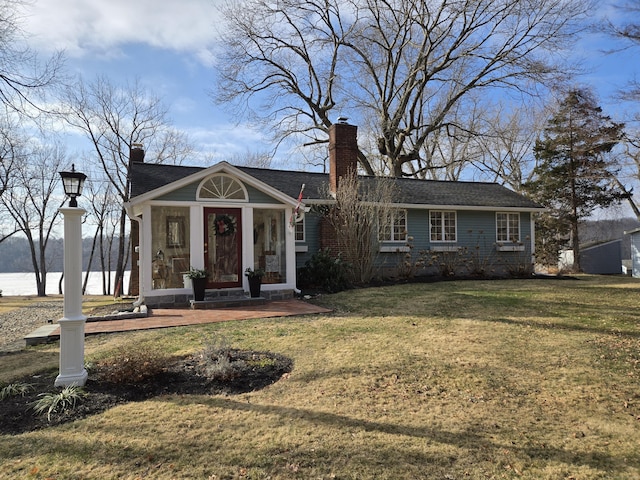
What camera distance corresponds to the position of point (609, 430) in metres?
3.20

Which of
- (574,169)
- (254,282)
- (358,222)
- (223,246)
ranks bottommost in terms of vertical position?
(254,282)

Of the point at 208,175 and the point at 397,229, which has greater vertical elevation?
the point at 208,175

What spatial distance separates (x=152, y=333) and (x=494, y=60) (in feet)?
67.0

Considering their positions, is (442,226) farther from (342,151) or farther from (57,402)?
(57,402)

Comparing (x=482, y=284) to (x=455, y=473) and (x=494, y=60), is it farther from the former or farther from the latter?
(x=494, y=60)

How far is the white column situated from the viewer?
4.27 m

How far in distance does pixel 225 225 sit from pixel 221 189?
93cm

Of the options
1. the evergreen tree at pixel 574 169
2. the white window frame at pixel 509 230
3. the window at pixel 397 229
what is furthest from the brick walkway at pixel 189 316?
the evergreen tree at pixel 574 169

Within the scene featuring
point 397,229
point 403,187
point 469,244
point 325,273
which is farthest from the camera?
point 403,187

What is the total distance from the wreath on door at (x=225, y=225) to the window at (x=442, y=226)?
802 cm

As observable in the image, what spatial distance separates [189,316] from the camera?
8164mm

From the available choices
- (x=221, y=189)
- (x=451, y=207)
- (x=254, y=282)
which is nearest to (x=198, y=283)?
(x=254, y=282)

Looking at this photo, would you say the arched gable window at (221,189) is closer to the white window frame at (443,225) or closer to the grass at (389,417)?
the grass at (389,417)

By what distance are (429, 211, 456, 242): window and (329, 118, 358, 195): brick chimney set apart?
163 inches
